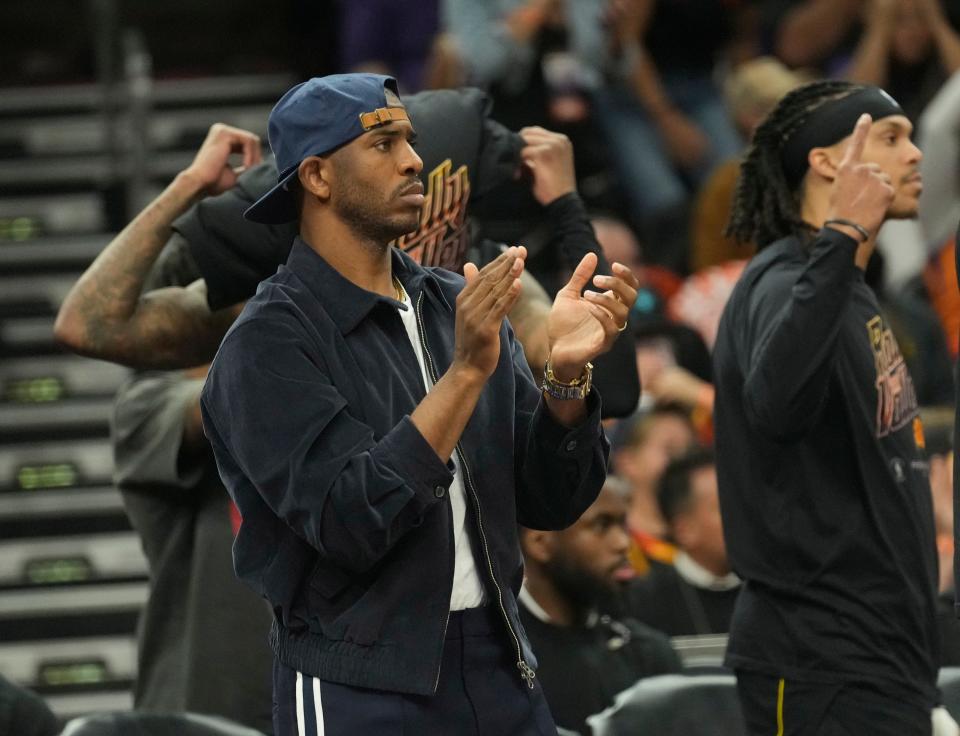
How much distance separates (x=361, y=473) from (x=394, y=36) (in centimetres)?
595

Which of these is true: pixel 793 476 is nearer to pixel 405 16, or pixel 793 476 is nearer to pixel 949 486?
pixel 949 486

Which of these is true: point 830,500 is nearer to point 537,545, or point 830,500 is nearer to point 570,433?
point 570,433

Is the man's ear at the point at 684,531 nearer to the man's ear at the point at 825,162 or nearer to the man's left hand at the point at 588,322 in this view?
the man's ear at the point at 825,162

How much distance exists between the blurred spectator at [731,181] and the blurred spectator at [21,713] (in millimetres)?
3689

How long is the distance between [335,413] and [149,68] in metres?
7.17

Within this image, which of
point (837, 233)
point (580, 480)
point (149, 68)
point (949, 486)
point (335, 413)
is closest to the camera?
point (335, 413)

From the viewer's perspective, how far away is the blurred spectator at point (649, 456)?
655 cm

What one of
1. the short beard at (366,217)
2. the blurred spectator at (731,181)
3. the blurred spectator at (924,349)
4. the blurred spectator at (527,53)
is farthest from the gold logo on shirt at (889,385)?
the blurred spectator at (527,53)

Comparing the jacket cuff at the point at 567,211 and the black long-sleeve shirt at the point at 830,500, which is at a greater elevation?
the jacket cuff at the point at 567,211

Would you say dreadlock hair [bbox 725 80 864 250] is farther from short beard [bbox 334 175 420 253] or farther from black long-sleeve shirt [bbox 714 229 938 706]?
short beard [bbox 334 175 420 253]

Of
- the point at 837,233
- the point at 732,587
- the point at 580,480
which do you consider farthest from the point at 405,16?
the point at 580,480

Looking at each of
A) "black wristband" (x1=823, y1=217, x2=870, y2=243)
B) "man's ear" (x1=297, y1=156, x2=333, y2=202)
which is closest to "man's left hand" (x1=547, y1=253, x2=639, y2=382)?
"man's ear" (x1=297, y1=156, x2=333, y2=202)

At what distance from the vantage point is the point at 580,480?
3.22 meters

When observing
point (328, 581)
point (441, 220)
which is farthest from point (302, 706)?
point (441, 220)
